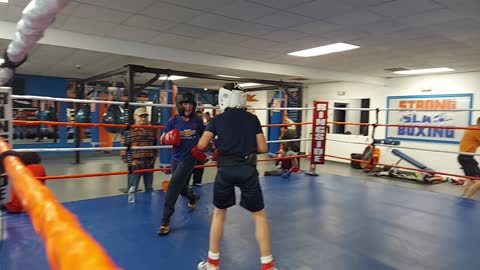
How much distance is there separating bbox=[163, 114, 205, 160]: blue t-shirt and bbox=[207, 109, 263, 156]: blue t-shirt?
700mm

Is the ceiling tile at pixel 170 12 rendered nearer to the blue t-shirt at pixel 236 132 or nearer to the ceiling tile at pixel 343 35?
the ceiling tile at pixel 343 35

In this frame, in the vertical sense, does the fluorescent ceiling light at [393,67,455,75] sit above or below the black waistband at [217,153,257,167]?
above

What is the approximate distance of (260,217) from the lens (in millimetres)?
1869

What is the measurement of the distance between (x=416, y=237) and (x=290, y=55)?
4.25m

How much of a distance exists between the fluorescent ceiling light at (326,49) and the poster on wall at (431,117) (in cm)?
251

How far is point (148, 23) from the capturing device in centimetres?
412

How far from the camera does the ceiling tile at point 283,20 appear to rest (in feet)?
12.2

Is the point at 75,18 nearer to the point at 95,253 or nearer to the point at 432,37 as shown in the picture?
the point at 95,253

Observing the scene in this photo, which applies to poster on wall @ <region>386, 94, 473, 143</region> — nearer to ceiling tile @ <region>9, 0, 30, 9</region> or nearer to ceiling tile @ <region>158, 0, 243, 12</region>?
ceiling tile @ <region>158, 0, 243, 12</region>

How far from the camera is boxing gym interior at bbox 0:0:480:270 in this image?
1.89 metres

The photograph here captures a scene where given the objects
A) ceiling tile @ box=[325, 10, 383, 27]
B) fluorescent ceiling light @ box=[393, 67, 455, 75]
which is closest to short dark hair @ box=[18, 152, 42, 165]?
ceiling tile @ box=[325, 10, 383, 27]

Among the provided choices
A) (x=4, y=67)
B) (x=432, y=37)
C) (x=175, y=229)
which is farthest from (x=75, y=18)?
(x=432, y=37)

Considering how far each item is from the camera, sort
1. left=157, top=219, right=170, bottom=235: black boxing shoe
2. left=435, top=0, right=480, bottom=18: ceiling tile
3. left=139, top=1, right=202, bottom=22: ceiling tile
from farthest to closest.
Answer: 1. left=139, top=1, right=202, bottom=22: ceiling tile
2. left=435, top=0, right=480, bottom=18: ceiling tile
3. left=157, top=219, right=170, bottom=235: black boxing shoe

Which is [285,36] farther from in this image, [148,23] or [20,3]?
[20,3]
